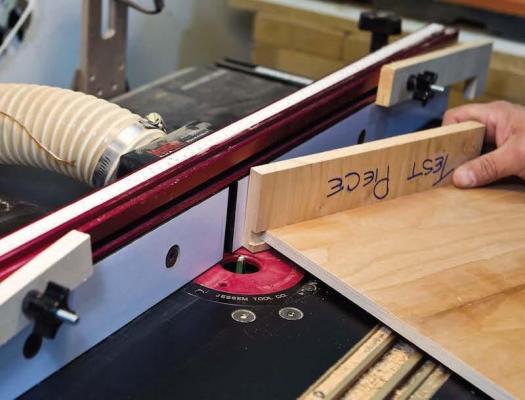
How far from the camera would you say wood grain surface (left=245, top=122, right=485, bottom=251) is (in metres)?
0.83

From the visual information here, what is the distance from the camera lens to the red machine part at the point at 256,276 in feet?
2.68

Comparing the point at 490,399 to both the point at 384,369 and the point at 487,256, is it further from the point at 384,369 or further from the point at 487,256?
the point at 487,256

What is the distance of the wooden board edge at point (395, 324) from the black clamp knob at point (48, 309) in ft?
1.02

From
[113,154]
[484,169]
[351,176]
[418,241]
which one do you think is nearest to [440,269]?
[418,241]

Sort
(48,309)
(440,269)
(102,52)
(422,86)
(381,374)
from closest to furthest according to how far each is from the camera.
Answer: (48,309) < (381,374) < (440,269) < (422,86) < (102,52)

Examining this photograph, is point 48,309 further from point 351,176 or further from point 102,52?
point 102,52

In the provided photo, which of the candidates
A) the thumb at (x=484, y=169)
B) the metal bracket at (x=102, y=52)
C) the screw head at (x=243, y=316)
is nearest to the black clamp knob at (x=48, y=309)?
the screw head at (x=243, y=316)

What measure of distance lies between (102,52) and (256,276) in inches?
26.2

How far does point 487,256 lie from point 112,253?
0.46 meters

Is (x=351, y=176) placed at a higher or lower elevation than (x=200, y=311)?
higher

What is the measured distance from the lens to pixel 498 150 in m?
1.03

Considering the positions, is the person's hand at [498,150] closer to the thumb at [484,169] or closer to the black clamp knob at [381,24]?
the thumb at [484,169]

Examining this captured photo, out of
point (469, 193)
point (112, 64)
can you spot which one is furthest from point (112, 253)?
point (112, 64)

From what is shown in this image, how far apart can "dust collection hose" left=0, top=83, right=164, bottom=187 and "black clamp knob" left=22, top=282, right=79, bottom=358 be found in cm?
26
